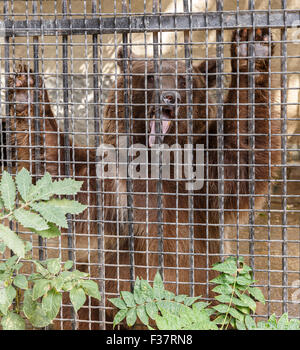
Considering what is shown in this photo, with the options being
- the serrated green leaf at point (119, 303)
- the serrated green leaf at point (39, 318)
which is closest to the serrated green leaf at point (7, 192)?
the serrated green leaf at point (39, 318)

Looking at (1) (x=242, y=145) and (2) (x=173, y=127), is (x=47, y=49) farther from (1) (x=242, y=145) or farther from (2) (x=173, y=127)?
(1) (x=242, y=145)

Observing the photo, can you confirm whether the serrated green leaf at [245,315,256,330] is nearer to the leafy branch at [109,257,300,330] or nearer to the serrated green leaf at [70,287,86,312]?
the leafy branch at [109,257,300,330]

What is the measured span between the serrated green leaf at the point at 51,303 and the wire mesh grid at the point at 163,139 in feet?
Result: 1.25

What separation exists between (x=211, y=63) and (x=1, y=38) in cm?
137

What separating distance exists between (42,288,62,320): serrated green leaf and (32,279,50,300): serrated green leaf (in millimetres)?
42

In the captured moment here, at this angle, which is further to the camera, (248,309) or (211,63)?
(211,63)

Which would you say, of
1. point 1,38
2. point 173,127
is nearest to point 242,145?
point 173,127

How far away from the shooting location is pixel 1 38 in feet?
8.40

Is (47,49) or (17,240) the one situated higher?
(47,49)

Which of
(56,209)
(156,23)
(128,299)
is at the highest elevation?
(156,23)

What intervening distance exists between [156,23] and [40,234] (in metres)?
1.21

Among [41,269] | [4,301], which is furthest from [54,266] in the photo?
[4,301]

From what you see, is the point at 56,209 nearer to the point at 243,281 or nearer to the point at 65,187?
the point at 65,187

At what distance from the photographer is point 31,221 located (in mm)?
1781
